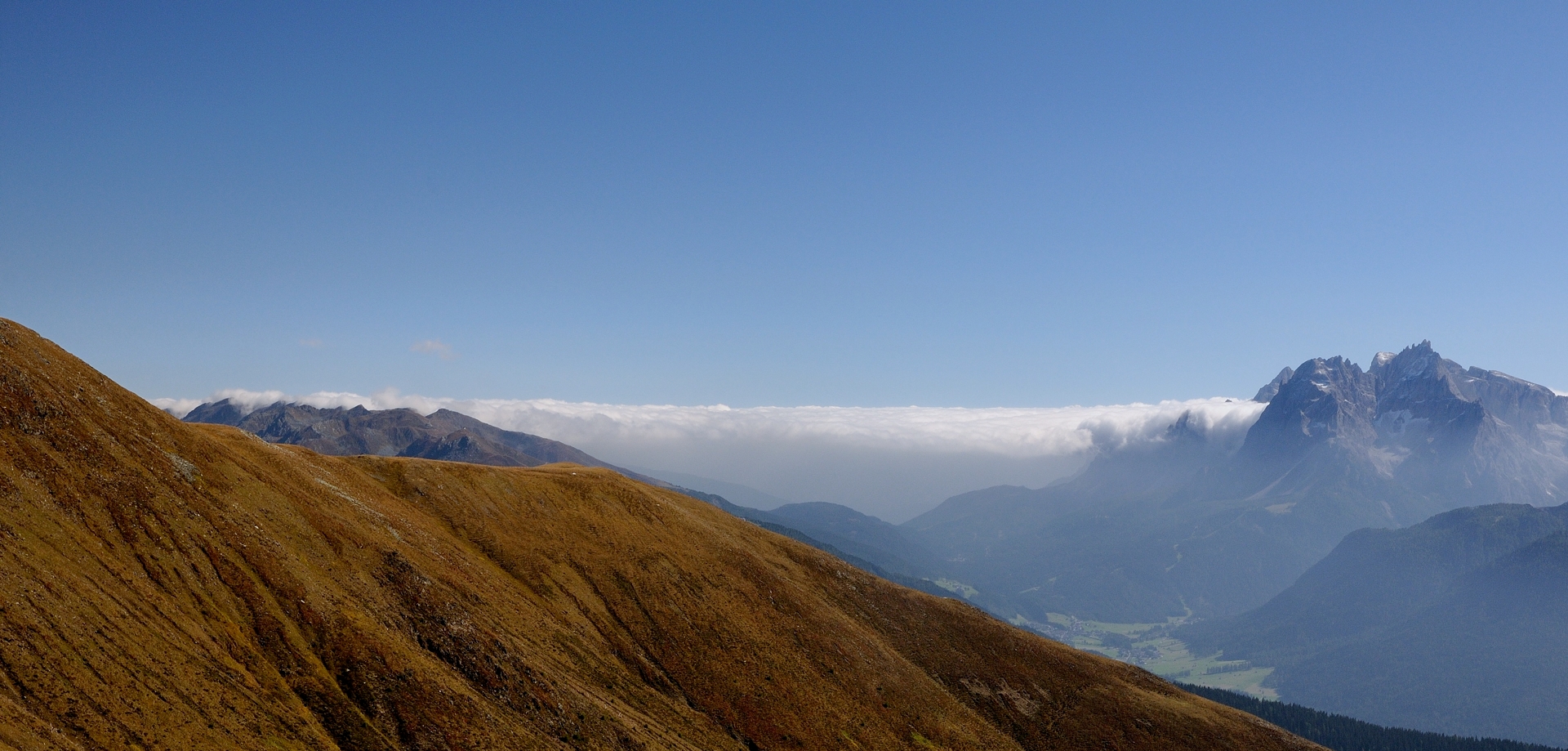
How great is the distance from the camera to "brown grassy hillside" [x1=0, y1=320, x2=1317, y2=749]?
209 feet

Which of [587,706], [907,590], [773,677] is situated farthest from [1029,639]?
[587,706]

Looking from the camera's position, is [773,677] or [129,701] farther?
[773,677]

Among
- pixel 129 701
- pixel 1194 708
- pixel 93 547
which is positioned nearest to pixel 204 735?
pixel 129 701

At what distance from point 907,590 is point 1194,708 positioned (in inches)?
2162

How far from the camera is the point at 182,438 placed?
92438 millimetres

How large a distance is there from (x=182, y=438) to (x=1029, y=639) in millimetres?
137758

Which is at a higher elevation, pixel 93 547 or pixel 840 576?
pixel 93 547

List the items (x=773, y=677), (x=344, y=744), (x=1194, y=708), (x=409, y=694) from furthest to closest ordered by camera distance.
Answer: (x=1194, y=708), (x=773, y=677), (x=409, y=694), (x=344, y=744)

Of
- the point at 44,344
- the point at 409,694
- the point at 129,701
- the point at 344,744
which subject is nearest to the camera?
the point at 129,701

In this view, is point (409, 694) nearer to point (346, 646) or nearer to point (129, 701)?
point (346, 646)

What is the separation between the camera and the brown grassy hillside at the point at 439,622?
63.7 meters

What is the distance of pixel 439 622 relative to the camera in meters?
89.6

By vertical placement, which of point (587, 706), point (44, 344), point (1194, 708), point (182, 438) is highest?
point (44, 344)

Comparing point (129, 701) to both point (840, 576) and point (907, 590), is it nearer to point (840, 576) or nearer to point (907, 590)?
point (840, 576)
